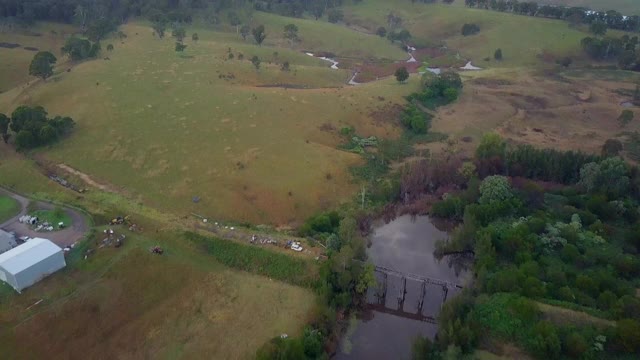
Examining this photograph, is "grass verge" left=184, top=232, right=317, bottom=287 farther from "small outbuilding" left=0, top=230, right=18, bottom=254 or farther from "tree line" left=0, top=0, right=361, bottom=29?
"tree line" left=0, top=0, right=361, bottom=29

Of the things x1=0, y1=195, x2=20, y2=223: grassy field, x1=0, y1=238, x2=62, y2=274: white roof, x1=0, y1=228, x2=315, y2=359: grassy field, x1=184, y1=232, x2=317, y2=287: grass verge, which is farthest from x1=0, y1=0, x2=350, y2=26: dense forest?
x1=0, y1=228, x2=315, y2=359: grassy field

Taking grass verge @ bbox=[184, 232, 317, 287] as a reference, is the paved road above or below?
above

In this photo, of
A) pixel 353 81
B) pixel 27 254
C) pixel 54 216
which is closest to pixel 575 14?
pixel 353 81

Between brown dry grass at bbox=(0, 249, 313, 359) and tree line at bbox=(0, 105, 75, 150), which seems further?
tree line at bbox=(0, 105, 75, 150)

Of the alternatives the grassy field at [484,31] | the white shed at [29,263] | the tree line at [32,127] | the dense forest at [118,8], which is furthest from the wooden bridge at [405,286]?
the dense forest at [118,8]

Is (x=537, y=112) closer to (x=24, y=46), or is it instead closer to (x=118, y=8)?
(x=24, y=46)

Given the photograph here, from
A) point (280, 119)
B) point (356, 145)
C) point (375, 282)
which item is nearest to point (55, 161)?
point (280, 119)

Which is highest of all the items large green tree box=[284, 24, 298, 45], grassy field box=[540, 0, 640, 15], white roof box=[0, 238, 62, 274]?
grassy field box=[540, 0, 640, 15]
